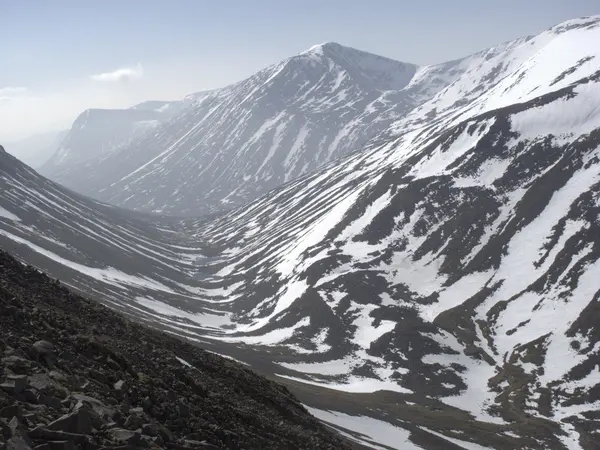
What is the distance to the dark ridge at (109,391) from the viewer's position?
16.5m

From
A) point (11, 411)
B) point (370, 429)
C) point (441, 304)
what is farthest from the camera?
point (441, 304)

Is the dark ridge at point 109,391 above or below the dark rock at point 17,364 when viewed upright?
below

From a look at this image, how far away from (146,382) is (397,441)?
5439 centimetres

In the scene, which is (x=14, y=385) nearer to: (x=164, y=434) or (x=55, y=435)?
(x=55, y=435)

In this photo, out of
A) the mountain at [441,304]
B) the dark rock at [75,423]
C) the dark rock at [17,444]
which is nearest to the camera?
the dark rock at [17,444]

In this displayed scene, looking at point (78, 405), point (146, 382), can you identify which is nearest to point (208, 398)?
point (146, 382)

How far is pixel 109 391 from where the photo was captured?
2128 centimetres

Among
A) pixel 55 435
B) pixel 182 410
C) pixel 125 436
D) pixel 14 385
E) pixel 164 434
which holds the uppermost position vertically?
pixel 14 385

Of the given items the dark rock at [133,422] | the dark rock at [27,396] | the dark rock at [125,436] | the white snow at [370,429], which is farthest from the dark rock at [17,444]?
the white snow at [370,429]

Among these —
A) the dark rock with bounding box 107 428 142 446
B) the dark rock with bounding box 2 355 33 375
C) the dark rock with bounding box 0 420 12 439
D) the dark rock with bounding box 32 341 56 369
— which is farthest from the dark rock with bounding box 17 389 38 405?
the dark rock with bounding box 32 341 56 369

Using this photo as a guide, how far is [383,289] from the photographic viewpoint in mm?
161750

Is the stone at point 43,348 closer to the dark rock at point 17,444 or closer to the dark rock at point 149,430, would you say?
the dark rock at point 149,430

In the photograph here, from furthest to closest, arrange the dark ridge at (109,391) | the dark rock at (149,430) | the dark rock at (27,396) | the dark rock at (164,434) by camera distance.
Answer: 1. the dark rock at (164,434)
2. the dark rock at (149,430)
3. the dark rock at (27,396)
4. the dark ridge at (109,391)

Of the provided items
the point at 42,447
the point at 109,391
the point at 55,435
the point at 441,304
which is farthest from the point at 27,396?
the point at 441,304
